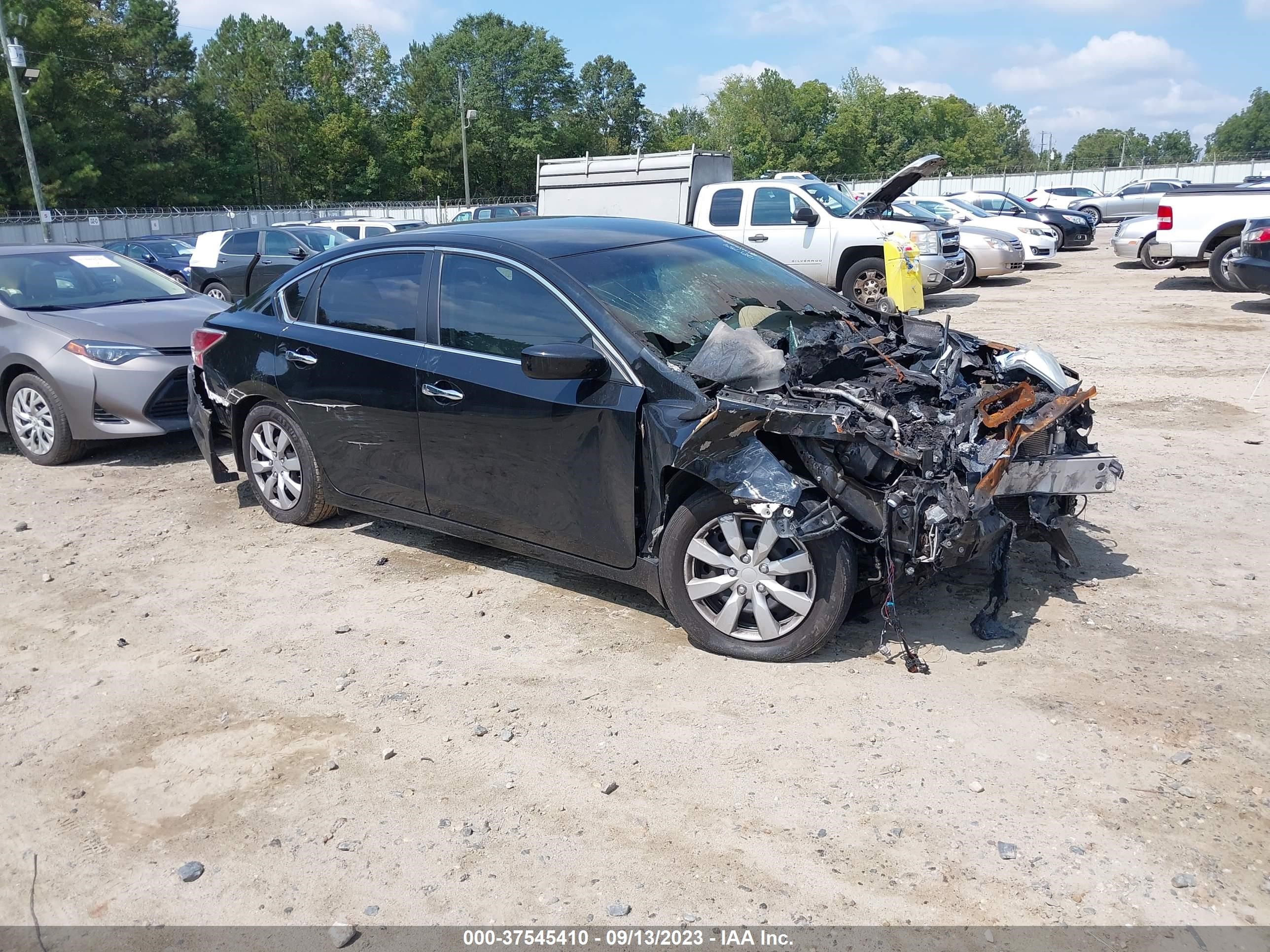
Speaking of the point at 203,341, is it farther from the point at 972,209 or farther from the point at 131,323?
the point at 972,209

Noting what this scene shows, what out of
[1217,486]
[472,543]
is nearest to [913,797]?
[472,543]

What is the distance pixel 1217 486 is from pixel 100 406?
7798mm

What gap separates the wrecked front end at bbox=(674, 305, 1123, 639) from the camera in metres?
3.88

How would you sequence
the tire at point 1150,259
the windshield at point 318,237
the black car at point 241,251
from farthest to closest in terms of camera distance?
the windshield at point 318,237
the black car at point 241,251
the tire at point 1150,259

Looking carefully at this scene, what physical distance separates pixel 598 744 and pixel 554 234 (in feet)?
8.84

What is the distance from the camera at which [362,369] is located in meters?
5.23

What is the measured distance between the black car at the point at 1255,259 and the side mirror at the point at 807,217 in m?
5.47

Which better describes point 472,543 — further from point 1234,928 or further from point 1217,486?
point 1217,486

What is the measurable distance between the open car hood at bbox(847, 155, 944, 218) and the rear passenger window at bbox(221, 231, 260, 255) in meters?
12.5

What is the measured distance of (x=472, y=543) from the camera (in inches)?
227

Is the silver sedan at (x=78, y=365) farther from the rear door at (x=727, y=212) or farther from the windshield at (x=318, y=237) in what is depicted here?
the windshield at (x=318, y=237)

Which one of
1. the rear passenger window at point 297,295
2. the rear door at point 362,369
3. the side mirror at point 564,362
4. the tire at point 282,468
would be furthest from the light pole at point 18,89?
the side mirror at point 564,362

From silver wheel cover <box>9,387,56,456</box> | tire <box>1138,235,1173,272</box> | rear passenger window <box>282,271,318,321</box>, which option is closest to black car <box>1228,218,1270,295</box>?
tire <box>1138,235,1173,272</box>

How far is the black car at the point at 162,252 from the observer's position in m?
20.6
